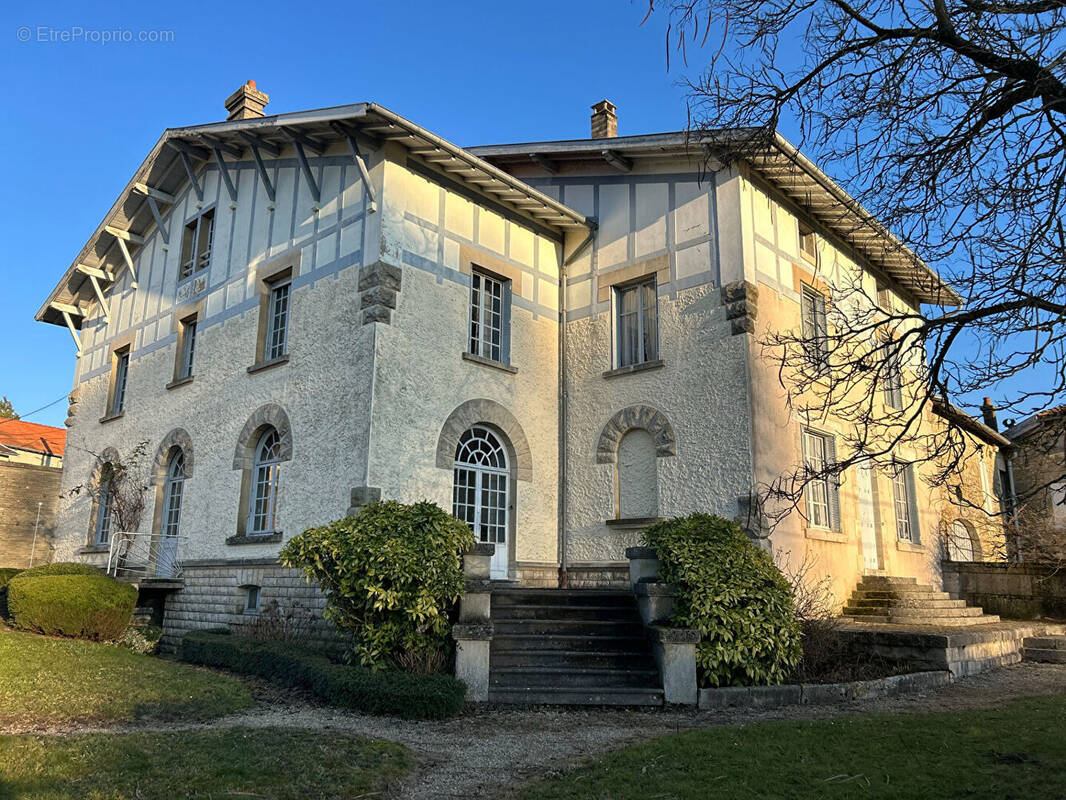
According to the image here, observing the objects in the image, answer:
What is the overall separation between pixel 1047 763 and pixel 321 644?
8.00 metres

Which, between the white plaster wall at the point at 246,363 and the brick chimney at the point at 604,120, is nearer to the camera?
the white plaster wall at the point at 246,363

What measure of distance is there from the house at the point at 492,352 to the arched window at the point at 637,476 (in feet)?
0.13

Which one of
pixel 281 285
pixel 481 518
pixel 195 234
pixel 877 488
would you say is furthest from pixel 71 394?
pixel 877 488

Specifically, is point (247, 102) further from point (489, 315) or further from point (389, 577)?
point (389, 577)

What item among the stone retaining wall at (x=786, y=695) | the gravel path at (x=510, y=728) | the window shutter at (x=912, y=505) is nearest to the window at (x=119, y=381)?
the gravel path at (x=510, y=728)

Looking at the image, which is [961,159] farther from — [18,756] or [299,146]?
[299,146]

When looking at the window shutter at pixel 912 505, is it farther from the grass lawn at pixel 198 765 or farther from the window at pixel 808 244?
the grass lawn at pixel 198 765

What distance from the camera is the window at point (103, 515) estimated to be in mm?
16859

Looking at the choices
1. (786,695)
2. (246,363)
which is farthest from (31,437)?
(786,695)

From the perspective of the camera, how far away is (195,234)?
16.7 m

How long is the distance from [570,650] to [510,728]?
88.6 inches

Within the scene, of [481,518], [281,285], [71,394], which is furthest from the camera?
[71,394]

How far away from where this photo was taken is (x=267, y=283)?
14.1 meters

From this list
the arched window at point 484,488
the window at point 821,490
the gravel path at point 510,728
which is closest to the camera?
the gravel path at point 510,728
